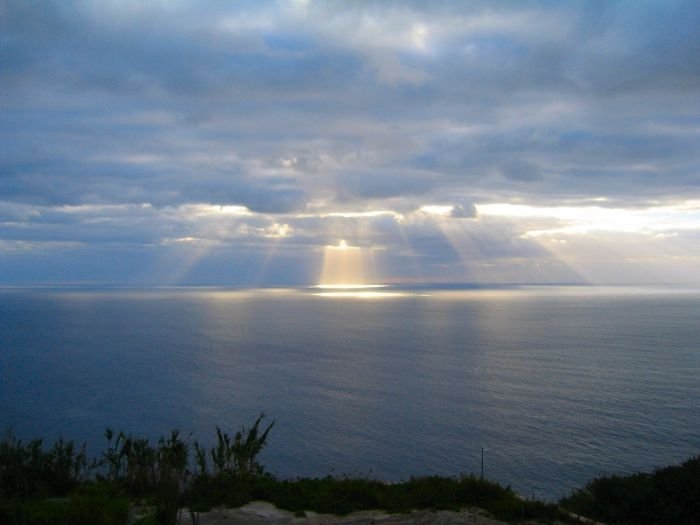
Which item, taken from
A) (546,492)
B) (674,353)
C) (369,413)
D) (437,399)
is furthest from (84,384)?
(674,353)

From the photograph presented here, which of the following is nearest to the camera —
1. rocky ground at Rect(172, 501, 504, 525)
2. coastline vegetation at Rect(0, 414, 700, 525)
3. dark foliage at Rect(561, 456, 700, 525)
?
rocky ground at Rect(172, 501, 504, 525)

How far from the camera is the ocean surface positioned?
37.9 meters

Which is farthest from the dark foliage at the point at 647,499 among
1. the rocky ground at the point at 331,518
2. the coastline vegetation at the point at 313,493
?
the rocky ground at the point at 331,518

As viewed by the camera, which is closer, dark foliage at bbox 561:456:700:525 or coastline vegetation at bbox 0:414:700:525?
coastline vegetation at bbox 0:414:700:525

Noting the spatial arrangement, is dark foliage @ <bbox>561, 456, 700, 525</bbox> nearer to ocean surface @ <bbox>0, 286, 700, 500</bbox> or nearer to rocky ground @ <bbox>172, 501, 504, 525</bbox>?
rocky ground @ <bbox>172, 501, 504, 525</bbox>

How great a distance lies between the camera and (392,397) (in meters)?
56.7

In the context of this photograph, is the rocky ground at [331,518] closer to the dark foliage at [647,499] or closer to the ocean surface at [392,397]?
the dark foliage at [647,499]

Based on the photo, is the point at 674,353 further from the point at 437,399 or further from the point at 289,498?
the point at 289,498

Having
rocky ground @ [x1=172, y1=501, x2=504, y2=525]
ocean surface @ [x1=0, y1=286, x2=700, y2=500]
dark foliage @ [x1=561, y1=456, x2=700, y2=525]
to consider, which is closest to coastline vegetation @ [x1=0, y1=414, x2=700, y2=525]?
dark foliage @ [x1=561, y1=456, x2=700, y2=525]

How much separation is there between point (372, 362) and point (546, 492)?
48038 mm

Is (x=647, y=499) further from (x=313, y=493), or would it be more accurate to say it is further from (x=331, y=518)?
(x=313, y=493)

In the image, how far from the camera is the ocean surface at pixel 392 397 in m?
37.9

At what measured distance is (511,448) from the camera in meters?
40.0

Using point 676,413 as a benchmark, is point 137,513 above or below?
above
